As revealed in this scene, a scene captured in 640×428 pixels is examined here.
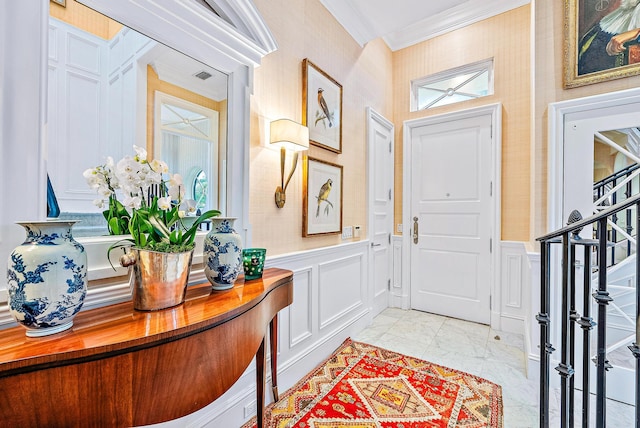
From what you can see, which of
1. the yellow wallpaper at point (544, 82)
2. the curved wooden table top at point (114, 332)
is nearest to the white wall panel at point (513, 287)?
the yellow wallpaper at point (544, 82)

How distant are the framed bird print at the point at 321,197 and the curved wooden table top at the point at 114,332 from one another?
1.10m

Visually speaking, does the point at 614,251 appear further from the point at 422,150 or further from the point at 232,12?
the point at 232,12

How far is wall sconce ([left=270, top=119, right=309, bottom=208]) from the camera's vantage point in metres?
1.80

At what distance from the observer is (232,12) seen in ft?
5.03

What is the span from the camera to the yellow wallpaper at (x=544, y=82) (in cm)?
212

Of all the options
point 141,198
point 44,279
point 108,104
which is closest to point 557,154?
point 141,198

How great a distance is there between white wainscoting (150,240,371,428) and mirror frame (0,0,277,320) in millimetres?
699

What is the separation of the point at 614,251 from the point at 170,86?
2.89 meters

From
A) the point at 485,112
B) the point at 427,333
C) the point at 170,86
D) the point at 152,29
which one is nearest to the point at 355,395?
the point at 427,333

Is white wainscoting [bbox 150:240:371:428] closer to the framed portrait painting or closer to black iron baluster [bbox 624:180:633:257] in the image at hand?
black iron baluster [bbox 624:180:633:257]

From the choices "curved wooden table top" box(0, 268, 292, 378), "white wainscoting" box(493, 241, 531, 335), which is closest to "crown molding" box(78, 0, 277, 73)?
"curved wooden table top" box(0, 268, 292, 378)

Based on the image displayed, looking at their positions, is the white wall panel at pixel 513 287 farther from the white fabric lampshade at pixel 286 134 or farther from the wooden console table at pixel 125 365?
the wooden console table at pixel 125 365

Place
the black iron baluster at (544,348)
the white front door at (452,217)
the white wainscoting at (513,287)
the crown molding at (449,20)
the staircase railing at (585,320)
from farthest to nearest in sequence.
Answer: the white front door at (452,217), the crown molding at (449,20), the white wainscoting at (513,287), the black iron baluster at (544,348), the staircase railing at (585,320)

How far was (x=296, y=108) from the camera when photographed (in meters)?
2.11
